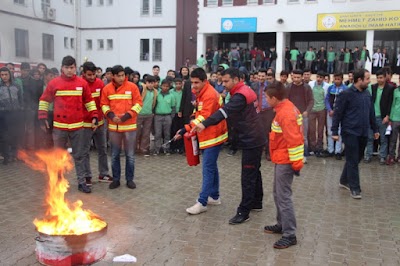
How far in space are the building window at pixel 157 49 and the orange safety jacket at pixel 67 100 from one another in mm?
26635

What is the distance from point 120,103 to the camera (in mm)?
6664

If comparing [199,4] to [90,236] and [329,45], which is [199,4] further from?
[90,236]

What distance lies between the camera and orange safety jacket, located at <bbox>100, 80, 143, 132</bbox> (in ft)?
21.9

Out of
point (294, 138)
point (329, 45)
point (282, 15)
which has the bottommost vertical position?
point (294, 138)

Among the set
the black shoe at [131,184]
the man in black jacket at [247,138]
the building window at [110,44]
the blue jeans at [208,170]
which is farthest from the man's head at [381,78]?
the building window at [110,44]

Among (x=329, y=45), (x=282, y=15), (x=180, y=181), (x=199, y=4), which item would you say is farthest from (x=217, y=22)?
(x=180, y=181)

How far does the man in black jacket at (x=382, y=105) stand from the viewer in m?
8.95

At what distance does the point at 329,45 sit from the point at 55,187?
87.5 ft

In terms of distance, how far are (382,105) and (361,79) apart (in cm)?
297

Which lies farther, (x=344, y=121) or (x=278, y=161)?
(x=344, y=121)

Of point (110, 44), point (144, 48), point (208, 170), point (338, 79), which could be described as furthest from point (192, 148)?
point (110, 44)

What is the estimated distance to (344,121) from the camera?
6.61 meters

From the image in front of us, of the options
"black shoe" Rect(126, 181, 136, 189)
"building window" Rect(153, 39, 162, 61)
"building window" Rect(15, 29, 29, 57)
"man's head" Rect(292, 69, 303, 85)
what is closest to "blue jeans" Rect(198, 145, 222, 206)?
"black shoe" Rect(126, 181, 136, 189)

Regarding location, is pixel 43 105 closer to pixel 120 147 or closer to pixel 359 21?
pixel 120 147
